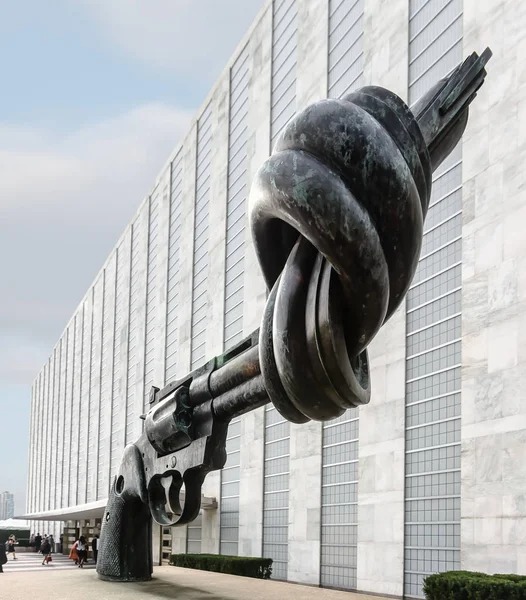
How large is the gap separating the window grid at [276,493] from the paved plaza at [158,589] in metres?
13.9

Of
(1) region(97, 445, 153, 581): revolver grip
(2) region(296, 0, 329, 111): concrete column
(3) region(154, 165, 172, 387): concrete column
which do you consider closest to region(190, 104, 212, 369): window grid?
(3) region(154, 165, 172, 387): concrete column

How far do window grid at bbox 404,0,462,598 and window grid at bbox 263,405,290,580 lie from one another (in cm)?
641

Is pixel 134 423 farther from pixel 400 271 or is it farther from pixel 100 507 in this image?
pixel 400 271

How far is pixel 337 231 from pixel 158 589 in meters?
6.33

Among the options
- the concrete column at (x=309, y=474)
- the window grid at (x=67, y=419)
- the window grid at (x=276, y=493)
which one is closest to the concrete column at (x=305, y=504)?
the concrete column at (x=309, y=474)

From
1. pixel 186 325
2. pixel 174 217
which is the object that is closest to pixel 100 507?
pixel 186 325

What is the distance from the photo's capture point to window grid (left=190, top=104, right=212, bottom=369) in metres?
34.4

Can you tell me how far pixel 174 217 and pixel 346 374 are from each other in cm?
3708

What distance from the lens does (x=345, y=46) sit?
24328 mm

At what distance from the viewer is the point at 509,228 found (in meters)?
16.5

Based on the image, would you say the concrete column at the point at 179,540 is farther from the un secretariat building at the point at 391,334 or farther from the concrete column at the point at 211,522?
the concrete column at the point at 211,522

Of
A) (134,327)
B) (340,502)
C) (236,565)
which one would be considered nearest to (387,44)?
(340,502)

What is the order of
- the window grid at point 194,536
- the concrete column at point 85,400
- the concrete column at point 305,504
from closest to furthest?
the concrete column at point 305,504
the window grid at point 194,536
the concrete column at point 85,400

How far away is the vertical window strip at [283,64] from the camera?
1094 inches
